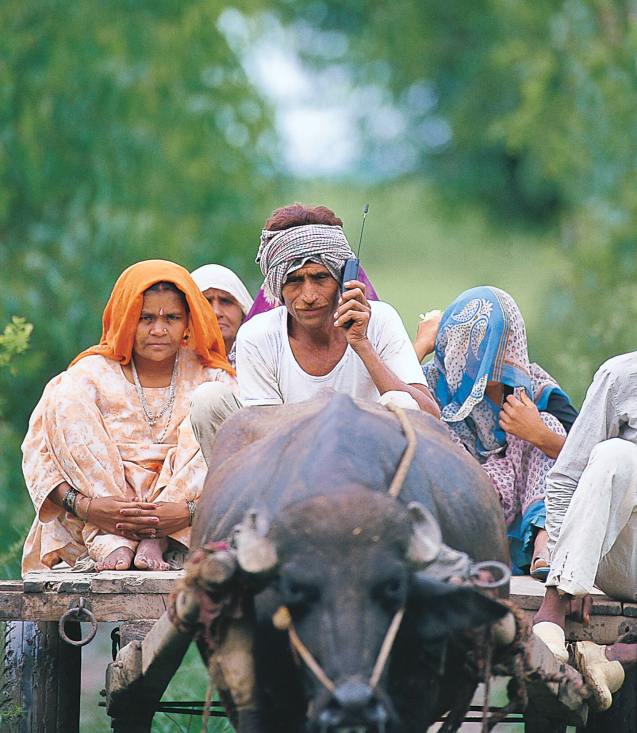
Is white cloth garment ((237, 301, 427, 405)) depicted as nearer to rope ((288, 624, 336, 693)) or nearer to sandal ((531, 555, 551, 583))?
sandal ((531, 555, 551, 583))

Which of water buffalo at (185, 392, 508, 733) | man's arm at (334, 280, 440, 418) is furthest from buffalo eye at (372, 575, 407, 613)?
man's arm at (334, 280, 440, 418)

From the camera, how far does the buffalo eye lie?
2543 millimetres

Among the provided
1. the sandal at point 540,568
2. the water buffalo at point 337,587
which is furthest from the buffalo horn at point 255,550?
the sandal at point 540,568

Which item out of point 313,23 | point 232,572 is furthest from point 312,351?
point 313,23

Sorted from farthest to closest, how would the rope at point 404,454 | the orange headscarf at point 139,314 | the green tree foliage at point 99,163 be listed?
the green tree foliage at point 99,163
the orange headscarf at point 139,314
the rope at point 404,454

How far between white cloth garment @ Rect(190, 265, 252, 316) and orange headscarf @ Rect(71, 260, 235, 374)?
2.73 feet

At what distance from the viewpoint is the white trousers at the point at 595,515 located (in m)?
3.88

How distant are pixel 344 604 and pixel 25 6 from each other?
9041 millimetres

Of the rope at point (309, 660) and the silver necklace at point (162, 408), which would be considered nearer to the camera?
the rope at point (309, 660)

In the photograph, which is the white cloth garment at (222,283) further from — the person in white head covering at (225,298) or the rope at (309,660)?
the rope at (309,660)

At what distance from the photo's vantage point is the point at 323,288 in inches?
174

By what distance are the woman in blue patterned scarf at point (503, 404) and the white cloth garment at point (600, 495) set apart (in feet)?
2.00

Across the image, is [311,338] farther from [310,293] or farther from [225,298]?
[225,298]

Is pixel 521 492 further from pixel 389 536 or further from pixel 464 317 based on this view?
pixel 389 536
